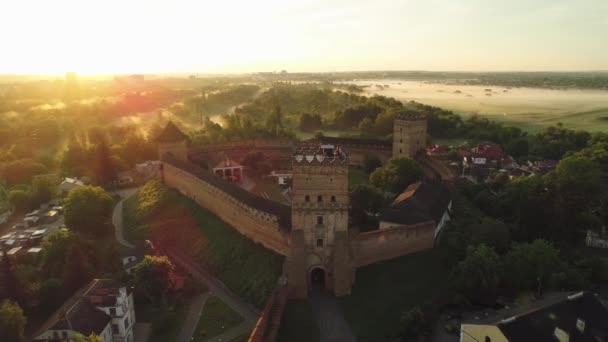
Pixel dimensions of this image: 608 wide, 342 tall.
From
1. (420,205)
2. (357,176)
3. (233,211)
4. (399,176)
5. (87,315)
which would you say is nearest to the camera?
(87,315)

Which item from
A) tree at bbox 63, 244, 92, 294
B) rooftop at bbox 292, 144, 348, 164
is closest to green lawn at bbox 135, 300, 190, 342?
tree at bbox 63, 244, 92, 294

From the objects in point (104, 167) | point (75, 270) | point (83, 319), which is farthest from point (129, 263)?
point (104, 167)

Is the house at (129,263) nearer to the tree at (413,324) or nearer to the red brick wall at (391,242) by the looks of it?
the red brick wall at (391,242)

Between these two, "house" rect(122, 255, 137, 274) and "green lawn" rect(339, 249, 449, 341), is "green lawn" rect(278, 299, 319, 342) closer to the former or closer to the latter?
"green lawn" rect(339, 249, 449, 341)

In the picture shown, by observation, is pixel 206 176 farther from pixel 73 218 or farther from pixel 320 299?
pixel 320 299

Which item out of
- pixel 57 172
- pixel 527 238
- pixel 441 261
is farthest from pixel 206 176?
pixel 57 172

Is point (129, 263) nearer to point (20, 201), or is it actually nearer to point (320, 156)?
point (320, 156)
